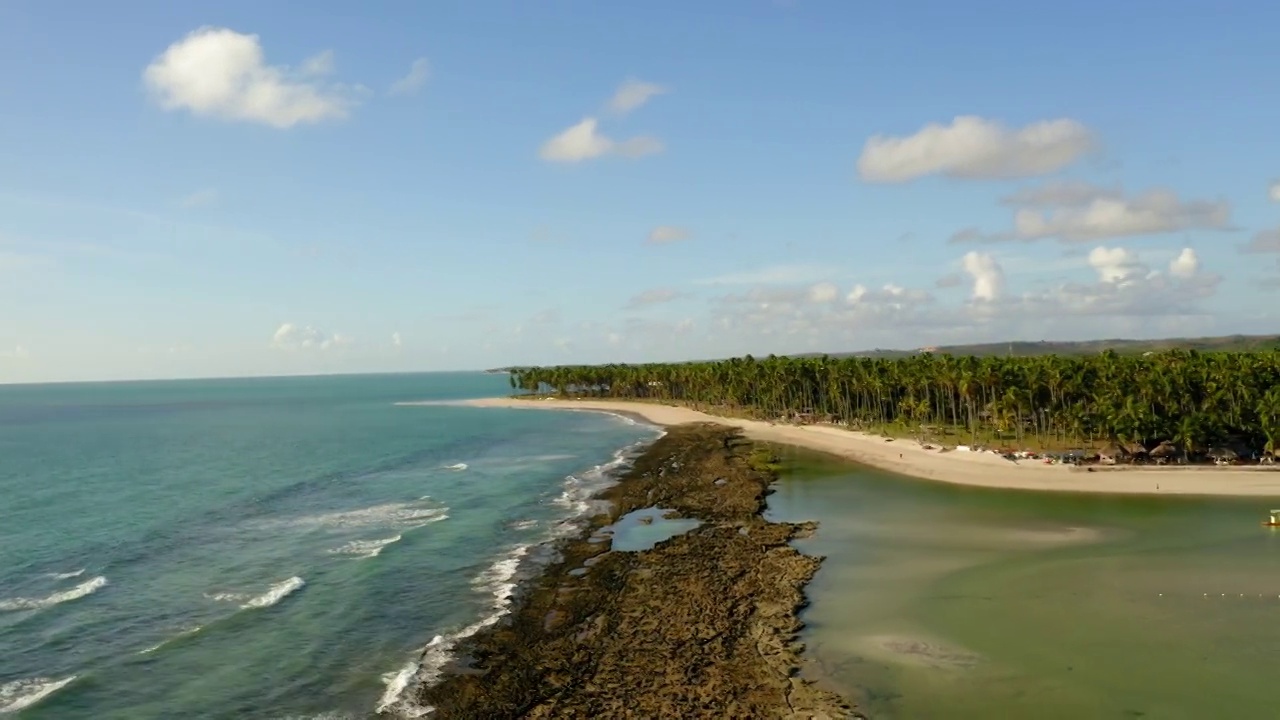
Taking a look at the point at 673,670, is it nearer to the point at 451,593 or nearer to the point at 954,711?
the point at 954,711

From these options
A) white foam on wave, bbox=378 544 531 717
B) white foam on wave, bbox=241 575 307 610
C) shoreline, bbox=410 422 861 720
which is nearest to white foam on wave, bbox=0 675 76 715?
white foam on wave, bbox=241 575 307 610

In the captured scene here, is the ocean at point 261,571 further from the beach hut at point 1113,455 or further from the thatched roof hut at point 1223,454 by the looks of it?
the thatched roof hut at point 1223,454

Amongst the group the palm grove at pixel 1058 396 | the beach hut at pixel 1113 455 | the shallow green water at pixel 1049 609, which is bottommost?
the shallow green water at pixel 1049 609

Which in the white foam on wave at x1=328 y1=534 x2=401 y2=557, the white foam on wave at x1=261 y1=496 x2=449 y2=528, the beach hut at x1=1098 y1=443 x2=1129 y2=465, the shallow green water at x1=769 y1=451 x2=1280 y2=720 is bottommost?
the shallow green water at x1=769 y1=451 x2=1280 y2=720

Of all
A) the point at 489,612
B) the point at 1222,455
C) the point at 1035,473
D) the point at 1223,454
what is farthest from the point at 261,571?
the point at 1223,454

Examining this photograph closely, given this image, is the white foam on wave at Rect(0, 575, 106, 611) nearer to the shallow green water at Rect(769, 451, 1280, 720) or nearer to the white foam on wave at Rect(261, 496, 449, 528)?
the white foam on wave at Rect(261, 496, 449, 528)

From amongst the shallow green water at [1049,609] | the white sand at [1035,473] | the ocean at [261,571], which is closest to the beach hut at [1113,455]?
the white sand at [1035,473]

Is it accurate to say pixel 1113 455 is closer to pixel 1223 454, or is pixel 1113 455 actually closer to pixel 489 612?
pixel 1223 454
